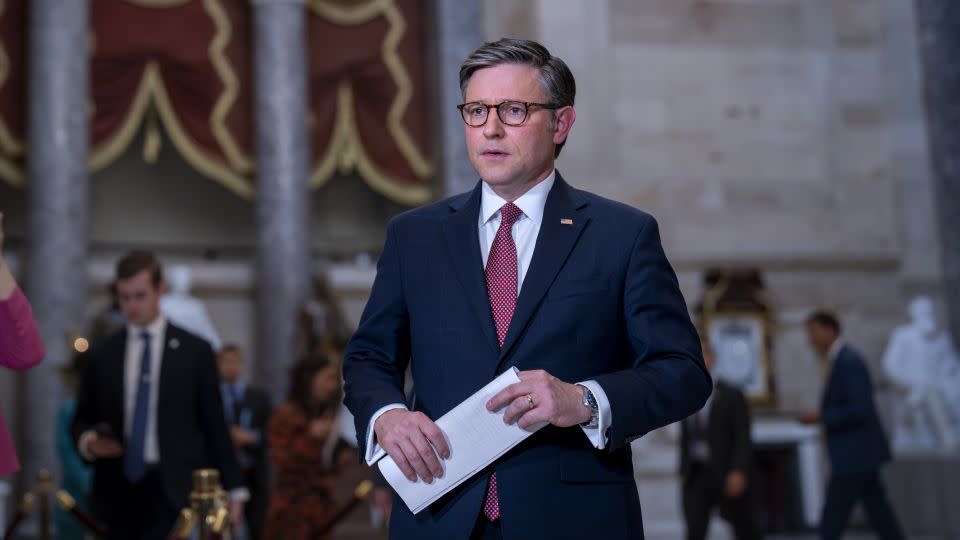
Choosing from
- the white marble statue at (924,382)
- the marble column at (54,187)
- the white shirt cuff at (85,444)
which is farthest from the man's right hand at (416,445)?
the marble column at (54,187)

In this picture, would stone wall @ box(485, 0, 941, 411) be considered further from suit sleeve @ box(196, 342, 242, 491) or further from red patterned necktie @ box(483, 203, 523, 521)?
red patterned necktie @ box(483, 203, 523, 521)

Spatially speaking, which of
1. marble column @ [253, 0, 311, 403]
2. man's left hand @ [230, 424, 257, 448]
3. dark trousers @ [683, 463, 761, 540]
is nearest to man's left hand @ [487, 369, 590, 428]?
dark trousers @ [683, 463, 761, 540]

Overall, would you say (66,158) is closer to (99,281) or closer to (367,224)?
(99,281)

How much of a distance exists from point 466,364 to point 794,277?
31.0ft

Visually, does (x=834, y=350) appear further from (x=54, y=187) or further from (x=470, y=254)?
(x=54, y=187)

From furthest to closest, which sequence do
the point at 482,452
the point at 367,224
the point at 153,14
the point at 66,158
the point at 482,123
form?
the point at 367,224
the point at 153,14
the point at 66,158
the point at 482,123
the point at 482,452

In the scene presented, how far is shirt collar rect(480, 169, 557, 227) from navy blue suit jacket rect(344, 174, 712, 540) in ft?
0.06

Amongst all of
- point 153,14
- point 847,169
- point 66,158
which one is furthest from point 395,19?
point 847,169

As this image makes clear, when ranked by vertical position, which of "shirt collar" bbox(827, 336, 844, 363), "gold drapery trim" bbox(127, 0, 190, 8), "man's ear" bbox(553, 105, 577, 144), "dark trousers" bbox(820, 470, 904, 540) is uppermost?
"gold drapery trim" bbox(127, 0, 190, 8)

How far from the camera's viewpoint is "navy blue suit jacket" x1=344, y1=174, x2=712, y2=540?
228 centimetres

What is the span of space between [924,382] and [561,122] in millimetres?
8770

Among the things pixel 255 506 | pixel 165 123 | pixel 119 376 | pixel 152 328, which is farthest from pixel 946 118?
pixel 119 376

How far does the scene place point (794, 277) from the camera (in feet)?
37.2

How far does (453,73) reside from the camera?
12.5 meters
